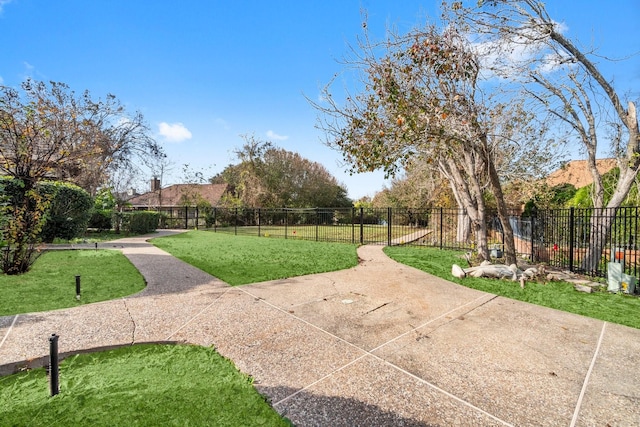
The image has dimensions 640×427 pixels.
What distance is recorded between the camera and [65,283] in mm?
5297

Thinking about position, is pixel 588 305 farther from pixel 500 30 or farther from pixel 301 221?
pixel 301 221

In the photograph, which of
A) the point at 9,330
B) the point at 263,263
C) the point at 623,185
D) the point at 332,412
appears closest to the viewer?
the point at 332,412

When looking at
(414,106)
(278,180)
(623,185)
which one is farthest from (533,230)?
(278,180)

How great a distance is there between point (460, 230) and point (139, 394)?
1408cm

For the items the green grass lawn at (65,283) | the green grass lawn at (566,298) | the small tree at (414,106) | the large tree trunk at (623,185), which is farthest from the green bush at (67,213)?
the large tree trunk at (623,185)

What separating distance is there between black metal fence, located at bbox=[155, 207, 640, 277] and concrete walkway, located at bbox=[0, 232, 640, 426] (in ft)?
11.9

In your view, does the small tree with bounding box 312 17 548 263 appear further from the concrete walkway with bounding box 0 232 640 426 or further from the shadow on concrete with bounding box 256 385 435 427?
the shadow on concrete with bounding box 256 385 435 427

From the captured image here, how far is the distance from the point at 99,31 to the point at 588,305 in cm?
1256

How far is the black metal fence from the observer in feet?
23.7

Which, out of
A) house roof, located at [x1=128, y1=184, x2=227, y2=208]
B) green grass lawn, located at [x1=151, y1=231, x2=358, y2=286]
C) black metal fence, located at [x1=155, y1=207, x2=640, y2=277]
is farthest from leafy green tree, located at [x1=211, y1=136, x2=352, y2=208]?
green grass lawn, located at [x1=151, y1=231, x2=358, y2=286]

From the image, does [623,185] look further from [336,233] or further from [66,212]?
[66,212]

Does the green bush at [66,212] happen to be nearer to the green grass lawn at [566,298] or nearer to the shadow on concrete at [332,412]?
the shadow on concrete at [332,412]

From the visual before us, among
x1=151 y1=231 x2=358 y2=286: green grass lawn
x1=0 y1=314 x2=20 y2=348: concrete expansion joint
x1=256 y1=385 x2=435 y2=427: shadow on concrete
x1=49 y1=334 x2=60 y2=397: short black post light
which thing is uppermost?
x1=49 y1=334 x2=60 y2=397: short black post light

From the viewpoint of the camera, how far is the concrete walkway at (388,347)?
2.15m
